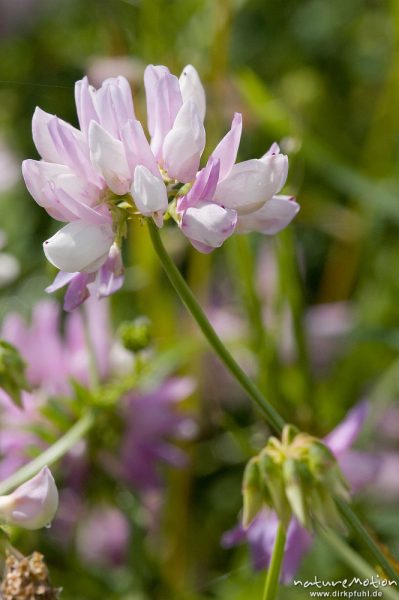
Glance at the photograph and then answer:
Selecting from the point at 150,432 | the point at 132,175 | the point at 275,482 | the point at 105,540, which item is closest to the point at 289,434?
the point at 275,482

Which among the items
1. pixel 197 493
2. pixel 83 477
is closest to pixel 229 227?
pixel 83 477

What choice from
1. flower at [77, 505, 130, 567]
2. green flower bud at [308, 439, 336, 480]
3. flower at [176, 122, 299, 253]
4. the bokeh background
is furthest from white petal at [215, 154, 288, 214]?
flower at [77, 505, 130, 567]

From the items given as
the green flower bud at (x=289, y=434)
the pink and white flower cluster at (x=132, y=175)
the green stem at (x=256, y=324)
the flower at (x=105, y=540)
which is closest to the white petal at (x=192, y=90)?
the pink and white flower cluster at (x=132, y=175)

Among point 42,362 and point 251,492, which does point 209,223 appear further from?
point 42,362

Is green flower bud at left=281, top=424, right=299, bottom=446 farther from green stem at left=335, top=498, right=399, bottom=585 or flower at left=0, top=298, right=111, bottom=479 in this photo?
flower at left=0, top=298, right=111, bottom=479

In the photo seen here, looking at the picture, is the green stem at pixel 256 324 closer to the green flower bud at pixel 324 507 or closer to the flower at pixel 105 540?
the flower at pixel 105 540

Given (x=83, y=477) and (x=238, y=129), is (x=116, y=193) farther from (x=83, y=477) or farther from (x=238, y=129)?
(x=83, y=477)
